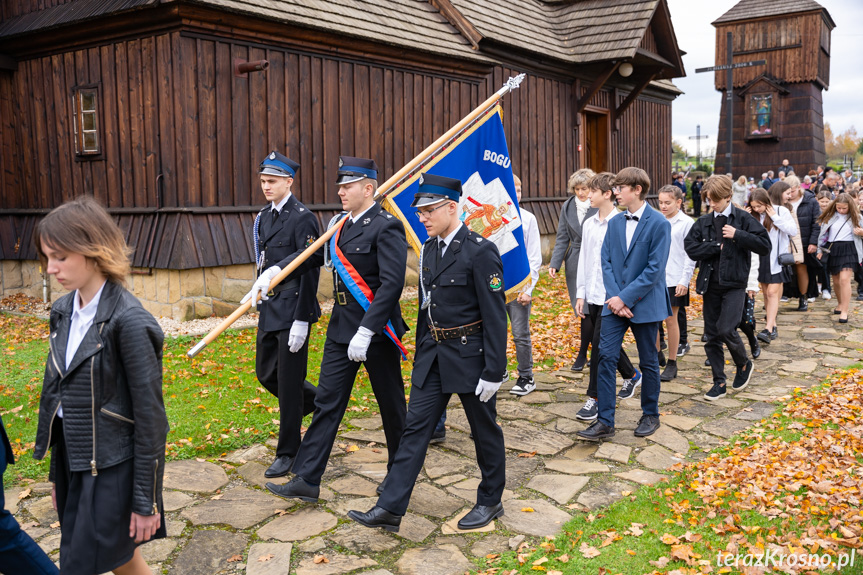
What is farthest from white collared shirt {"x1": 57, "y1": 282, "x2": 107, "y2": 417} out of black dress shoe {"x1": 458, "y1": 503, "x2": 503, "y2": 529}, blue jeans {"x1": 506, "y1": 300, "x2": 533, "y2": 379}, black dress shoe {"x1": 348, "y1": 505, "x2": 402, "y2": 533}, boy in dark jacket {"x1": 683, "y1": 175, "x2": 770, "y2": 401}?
boy in dark jacket {"x1": 683, "y1": 175, "x2": 770, "y2": 401}

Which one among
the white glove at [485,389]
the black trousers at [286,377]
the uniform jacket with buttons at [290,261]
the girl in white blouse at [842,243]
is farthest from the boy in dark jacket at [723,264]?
the girl in white blouse at [842,243]

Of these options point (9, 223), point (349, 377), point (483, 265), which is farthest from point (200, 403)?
point (9, 223)

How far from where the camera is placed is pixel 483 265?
4.49m

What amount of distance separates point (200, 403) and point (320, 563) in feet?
11.1

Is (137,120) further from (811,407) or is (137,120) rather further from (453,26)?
(811,407)

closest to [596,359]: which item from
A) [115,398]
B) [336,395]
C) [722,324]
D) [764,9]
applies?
[722,324]

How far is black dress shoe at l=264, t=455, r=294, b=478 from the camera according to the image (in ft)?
17.7

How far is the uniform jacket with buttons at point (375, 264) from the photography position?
4855 millimetres

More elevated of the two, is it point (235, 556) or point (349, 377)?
point (349, 377)

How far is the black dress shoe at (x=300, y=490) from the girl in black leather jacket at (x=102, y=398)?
1970 mm

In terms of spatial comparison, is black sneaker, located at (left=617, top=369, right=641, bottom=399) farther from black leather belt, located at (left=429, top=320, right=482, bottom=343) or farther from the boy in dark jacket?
black leather belt, located at (left=429, top=320, right=482, bottom=343)

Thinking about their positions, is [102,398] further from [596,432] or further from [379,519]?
[596,432]

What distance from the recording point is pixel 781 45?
33.8 m

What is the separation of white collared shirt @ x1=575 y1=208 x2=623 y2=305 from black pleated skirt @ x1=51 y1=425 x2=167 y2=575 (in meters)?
4.93
